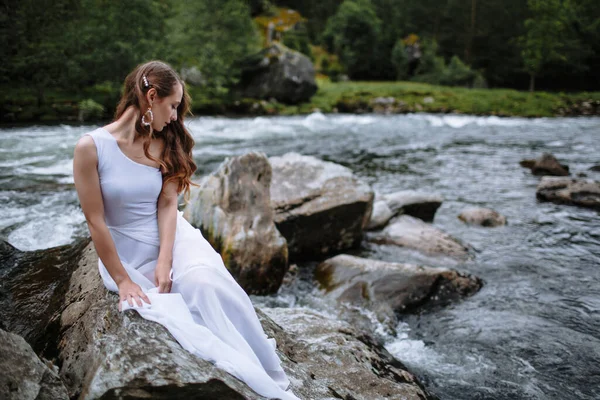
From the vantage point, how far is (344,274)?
6.19 metres

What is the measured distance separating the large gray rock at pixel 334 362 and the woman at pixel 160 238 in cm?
54

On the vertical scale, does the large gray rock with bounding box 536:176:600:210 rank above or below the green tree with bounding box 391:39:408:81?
below

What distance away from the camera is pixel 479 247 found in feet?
25.5

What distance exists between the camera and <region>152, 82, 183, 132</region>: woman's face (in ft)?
9.44

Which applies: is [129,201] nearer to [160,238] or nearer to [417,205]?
[160,238]

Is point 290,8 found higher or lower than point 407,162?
higher

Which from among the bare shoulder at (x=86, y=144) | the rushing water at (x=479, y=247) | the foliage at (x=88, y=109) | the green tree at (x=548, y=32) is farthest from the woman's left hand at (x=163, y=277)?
the green tree at (x=548, y=32)

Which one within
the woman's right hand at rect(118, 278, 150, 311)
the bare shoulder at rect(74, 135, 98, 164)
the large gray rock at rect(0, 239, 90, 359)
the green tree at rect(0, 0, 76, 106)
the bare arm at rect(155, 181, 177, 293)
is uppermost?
the green tree at rect(0, 0, 76, 106)

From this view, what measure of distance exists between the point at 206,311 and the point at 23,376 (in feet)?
3.03

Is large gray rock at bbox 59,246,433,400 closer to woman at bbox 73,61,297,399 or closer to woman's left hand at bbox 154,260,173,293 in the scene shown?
woman at bbox 73,61,297,399

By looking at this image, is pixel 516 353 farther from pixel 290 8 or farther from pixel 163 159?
pixel 290 8

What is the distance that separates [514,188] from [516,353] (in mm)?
7973

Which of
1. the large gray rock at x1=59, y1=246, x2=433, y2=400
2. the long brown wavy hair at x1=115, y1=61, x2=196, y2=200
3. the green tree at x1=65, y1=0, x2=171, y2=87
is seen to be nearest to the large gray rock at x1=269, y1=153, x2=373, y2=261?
the large gray rock at x1=59, y1=246, x2=433, y2=400

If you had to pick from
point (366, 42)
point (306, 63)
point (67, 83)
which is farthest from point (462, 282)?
point (366, 42)
